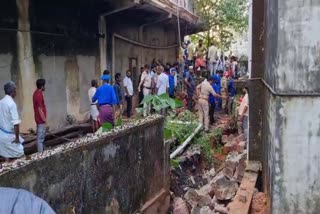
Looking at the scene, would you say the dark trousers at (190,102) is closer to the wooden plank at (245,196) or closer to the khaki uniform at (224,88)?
the khaki uniform at (224,88)

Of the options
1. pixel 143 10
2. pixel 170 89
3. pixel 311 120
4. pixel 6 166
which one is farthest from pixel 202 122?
pixel 6 166

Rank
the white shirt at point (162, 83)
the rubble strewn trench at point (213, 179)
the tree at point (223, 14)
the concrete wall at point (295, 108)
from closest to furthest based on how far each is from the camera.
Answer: the concrete wall at point (295, 108), the rubble strewn trench at point (213, 179), the white shirt at point (162, 83), the tree at point (223, 14)

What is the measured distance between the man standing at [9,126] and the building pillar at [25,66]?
2.38 meters

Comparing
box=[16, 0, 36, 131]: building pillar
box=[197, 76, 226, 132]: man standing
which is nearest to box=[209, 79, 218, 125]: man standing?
box=[197, 76, 226, 132]: man standing

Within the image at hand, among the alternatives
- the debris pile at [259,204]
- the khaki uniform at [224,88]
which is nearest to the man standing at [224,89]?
the khaki uniform at [224,88]

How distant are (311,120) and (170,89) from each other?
37.8 feet

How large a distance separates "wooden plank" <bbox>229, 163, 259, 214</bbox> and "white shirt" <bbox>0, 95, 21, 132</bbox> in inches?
139

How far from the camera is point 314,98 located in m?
4.23

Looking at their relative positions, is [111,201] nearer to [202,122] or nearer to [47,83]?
[47,83]

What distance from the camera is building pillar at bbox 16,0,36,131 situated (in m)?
9.21

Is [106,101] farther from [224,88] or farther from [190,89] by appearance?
[224,88]

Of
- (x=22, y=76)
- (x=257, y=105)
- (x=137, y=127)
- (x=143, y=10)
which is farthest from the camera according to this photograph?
(x=143, y=10)

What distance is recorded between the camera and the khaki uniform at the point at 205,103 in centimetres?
1298

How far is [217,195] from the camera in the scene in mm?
6512
